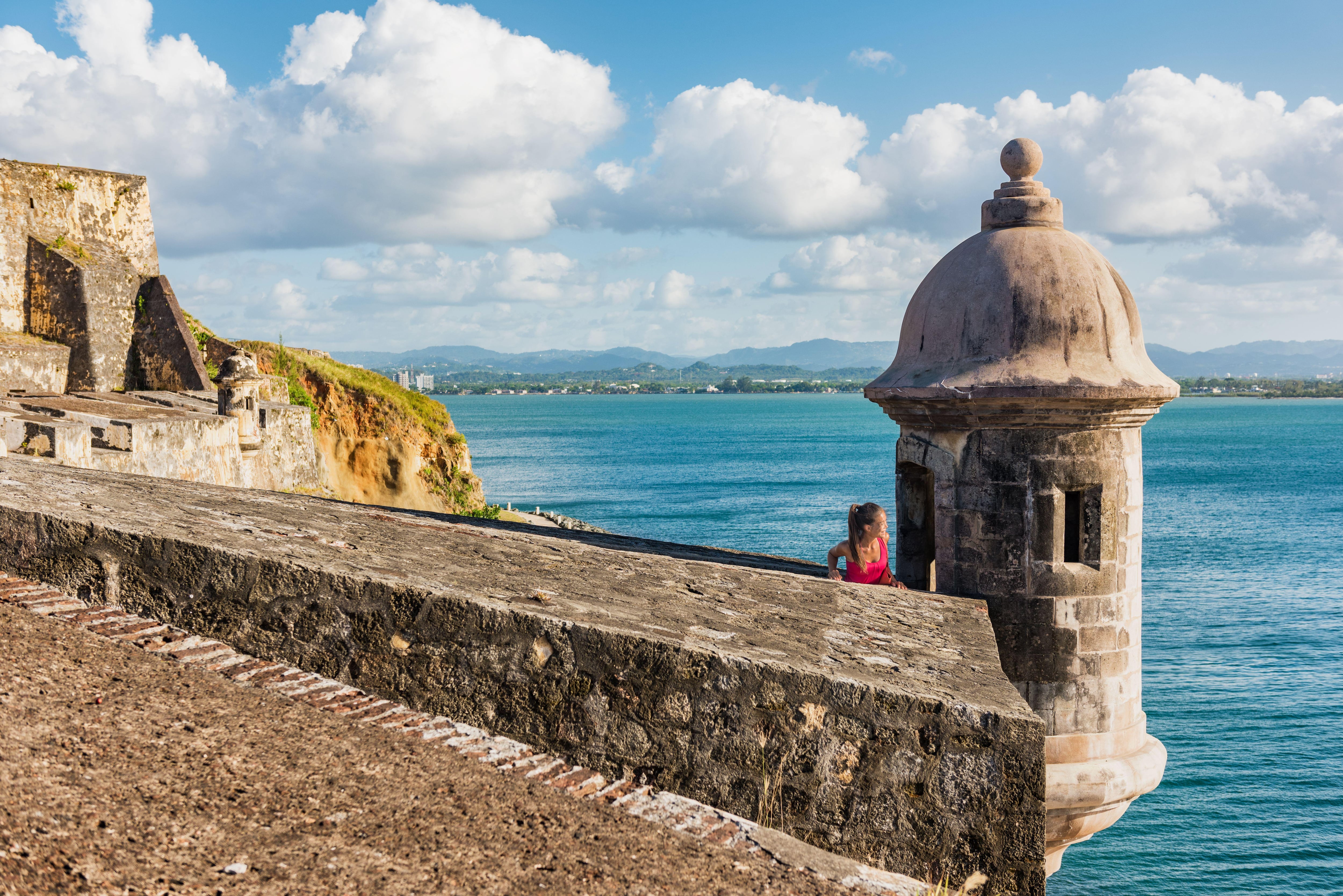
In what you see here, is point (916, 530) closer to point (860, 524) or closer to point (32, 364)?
point (860, 524)

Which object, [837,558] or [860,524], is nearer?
[860,524]

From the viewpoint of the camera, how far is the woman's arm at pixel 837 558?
635cm

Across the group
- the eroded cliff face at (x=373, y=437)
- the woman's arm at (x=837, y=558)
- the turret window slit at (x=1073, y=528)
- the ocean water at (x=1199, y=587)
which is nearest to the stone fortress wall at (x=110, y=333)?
the woman's arm at (x=837, y=558)

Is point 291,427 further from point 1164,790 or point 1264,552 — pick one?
point 1264,552

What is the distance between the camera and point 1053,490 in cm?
591

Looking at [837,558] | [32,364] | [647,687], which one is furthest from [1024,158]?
[32,364]

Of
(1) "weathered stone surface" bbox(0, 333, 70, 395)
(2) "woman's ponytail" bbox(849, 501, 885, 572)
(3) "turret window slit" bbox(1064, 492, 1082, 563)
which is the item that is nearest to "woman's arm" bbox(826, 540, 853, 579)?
(2) "woman's ponytail" bbox(849, 501, 885, 572)

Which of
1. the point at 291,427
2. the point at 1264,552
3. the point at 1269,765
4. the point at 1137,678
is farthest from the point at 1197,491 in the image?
the point at 1137,678

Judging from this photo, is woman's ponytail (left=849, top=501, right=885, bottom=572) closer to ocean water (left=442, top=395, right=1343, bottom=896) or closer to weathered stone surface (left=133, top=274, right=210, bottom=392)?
weathered stone surface (left=133, top=274, right=210, bottom=392)

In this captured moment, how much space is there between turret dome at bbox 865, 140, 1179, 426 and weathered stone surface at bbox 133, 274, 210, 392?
47.5ft

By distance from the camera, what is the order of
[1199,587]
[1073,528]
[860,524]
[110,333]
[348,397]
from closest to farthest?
1. [1073,528]
2. [860,524]
3. [110,333]
4. [348,397]
5. [1199,587]

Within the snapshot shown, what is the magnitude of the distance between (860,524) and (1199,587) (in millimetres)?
35846

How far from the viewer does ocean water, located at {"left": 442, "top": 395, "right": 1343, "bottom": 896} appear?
1911cm

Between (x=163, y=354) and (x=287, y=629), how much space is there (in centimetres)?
1557
